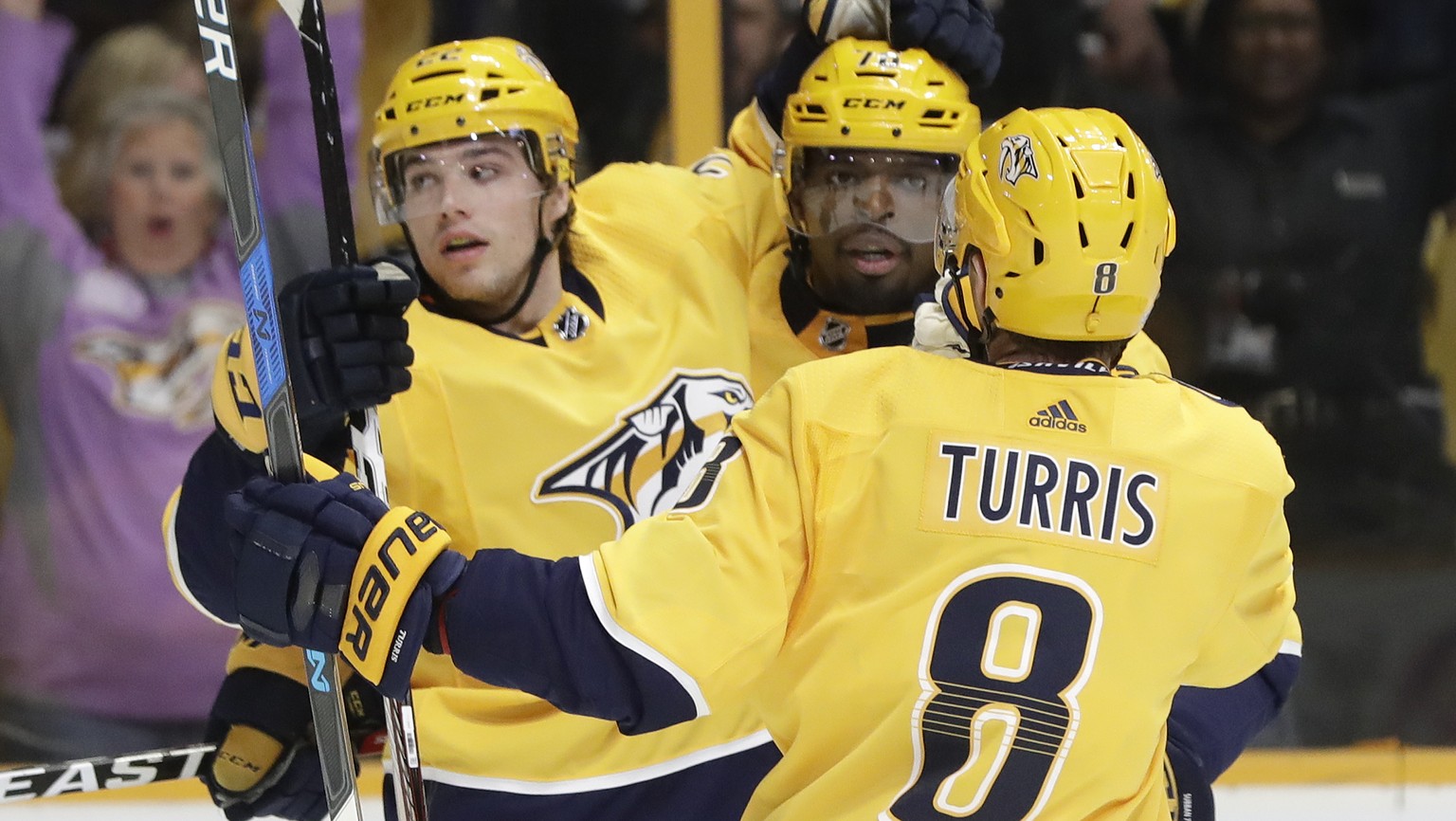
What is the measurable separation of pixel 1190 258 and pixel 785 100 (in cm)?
172

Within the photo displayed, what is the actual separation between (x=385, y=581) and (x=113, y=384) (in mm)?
2615

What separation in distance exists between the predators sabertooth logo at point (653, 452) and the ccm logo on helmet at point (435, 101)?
0.50 m

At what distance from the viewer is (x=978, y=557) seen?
1.57 m

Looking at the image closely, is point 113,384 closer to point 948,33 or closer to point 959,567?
point 948,33

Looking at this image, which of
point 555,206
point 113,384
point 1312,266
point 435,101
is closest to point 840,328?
point 555,206

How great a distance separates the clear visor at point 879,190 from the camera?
7.97 ft

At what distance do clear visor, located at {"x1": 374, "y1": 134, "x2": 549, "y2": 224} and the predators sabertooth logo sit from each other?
36 cm

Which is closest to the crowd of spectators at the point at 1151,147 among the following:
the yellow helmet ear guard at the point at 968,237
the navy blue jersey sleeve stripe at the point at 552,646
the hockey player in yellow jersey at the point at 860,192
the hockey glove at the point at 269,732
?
the hockey player in yellow jersey at the point at 860,192

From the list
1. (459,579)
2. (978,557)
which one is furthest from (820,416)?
(459,579)

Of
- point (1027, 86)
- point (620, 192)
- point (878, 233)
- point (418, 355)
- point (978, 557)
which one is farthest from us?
point (1027, 86)

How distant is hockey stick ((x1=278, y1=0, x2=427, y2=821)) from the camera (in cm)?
191

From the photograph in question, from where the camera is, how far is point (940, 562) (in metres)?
1.57

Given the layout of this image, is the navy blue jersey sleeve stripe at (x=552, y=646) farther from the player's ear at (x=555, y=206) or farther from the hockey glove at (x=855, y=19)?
the hockey glove at (x=855, y=19)

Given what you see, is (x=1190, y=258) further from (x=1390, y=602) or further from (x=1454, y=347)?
(x=1390, y=602)
